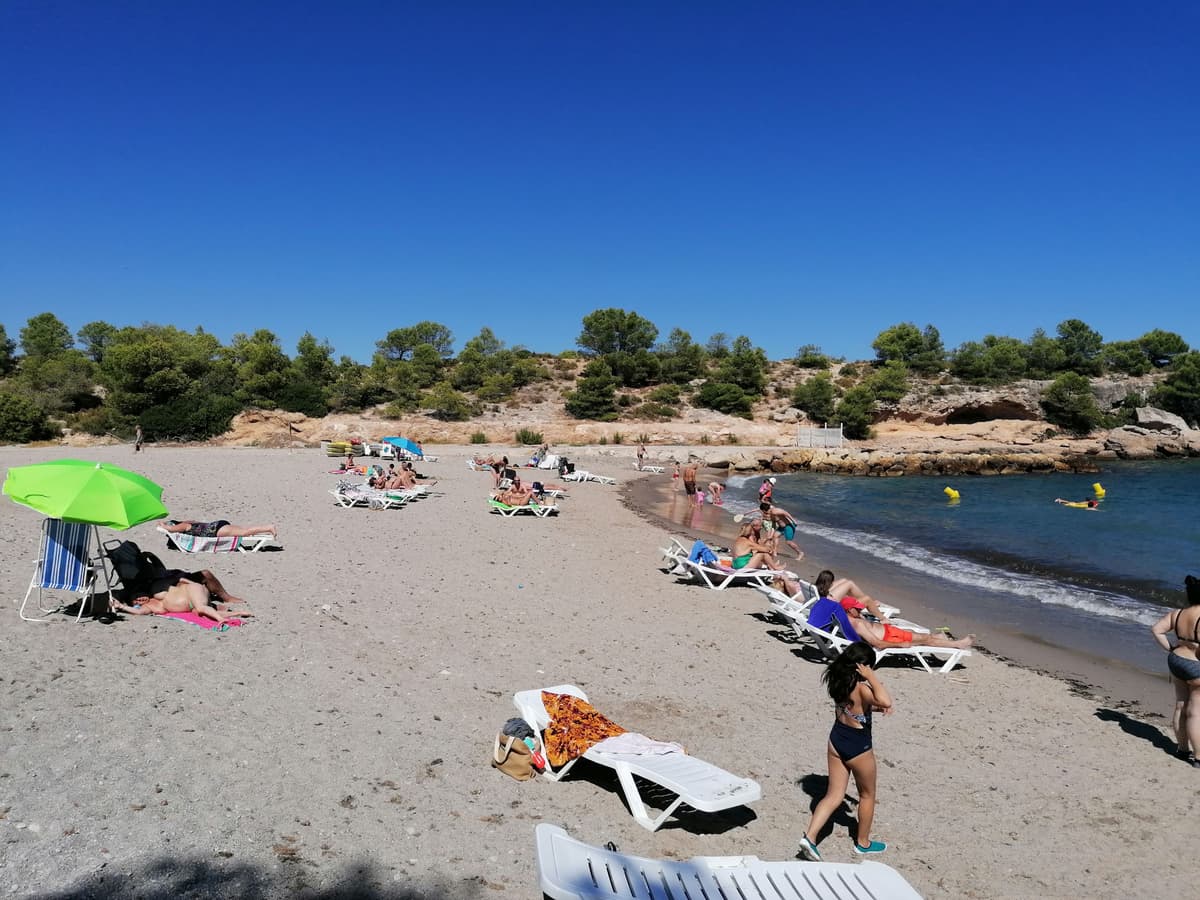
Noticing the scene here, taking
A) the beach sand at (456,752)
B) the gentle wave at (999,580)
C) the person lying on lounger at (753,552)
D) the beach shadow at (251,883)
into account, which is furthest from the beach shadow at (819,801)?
the gentle wave at (999,580)

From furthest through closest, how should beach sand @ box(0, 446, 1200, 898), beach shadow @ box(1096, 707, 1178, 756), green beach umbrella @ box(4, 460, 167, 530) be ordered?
green beach umbrella @ box(4, 460, 167, 530), beach shadow @ box(1096, 707, 1178, 756), beach sand @ box(0, 446, 1200, 898)

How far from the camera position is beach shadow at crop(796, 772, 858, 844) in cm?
416

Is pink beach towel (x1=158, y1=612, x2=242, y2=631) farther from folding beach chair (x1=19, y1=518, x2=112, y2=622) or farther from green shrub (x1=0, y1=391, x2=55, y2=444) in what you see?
green shrub (x1=0, y1=391, x2=55, y2=444)

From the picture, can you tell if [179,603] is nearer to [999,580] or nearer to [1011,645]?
[1011,645]

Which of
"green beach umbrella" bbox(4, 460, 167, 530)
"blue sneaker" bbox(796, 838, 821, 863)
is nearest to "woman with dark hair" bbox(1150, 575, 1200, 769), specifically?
"blue sneaker" bbox(796, 838, 821, 863)

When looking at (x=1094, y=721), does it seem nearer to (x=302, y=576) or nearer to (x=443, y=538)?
(x=302, y=576)

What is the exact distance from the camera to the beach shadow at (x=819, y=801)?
4.16 metres

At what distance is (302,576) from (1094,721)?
8.55m

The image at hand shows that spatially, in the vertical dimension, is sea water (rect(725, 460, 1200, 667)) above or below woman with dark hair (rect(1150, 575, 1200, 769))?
below

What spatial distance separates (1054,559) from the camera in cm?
1521

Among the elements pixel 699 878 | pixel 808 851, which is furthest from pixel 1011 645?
pixel 699 878

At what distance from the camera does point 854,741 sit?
12.8ft

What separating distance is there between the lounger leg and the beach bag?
637 millimetres

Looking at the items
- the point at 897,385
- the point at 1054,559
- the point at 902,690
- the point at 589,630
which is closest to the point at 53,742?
the point at 589,630
